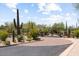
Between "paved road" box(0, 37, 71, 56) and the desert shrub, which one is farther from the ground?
the desert shrub

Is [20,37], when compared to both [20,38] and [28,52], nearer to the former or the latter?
[20,38]

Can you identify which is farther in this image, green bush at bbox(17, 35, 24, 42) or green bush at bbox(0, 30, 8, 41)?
green bush at bbox(17, 35, 24, 42)

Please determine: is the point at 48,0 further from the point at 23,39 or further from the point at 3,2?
the point at 23,39

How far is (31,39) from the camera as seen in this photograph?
2495cm

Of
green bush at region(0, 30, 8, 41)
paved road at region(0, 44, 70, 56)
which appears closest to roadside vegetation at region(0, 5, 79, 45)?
green bush at region(0, 30, 8, 41)

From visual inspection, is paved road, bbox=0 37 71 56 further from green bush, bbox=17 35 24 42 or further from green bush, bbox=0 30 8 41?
green bush, bbox=17 35 24 42

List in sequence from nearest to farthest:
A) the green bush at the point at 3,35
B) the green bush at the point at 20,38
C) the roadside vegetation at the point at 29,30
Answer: the roadside vegetation at the point at 29,30
the green bush at the point at 3,35
the green bush at the point at 20,38

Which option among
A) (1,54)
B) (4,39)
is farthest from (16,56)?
(4,39)

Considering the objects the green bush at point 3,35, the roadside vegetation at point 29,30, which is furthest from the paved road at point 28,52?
the green bush at point 3,35

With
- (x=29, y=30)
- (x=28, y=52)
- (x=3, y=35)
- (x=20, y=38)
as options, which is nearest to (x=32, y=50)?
(x=28, y=52)

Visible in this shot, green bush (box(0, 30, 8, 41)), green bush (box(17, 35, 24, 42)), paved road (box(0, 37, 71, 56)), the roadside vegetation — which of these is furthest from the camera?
green bush (box(17, 35, 24, 42))

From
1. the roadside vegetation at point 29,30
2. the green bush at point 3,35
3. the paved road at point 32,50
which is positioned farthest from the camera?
the green bush at point 3,35

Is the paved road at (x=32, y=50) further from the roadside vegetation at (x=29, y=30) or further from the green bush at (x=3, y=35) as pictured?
the green bush at (x=3, y=35)

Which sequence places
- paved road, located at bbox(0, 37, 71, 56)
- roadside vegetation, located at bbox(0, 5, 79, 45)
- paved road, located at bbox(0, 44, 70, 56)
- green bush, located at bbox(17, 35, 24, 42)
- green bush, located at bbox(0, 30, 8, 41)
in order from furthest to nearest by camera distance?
green bush, located at bbox(17, 35, 24, 42) < green bush, located at bbox(0, 30, 8, 41) < roadside vegetation, located at bbox(0, 5, 79, 45) < paved road, located at bbox(0, 37, 71, 56) < paved road, located at bbox(0, 44, 70, 56)
